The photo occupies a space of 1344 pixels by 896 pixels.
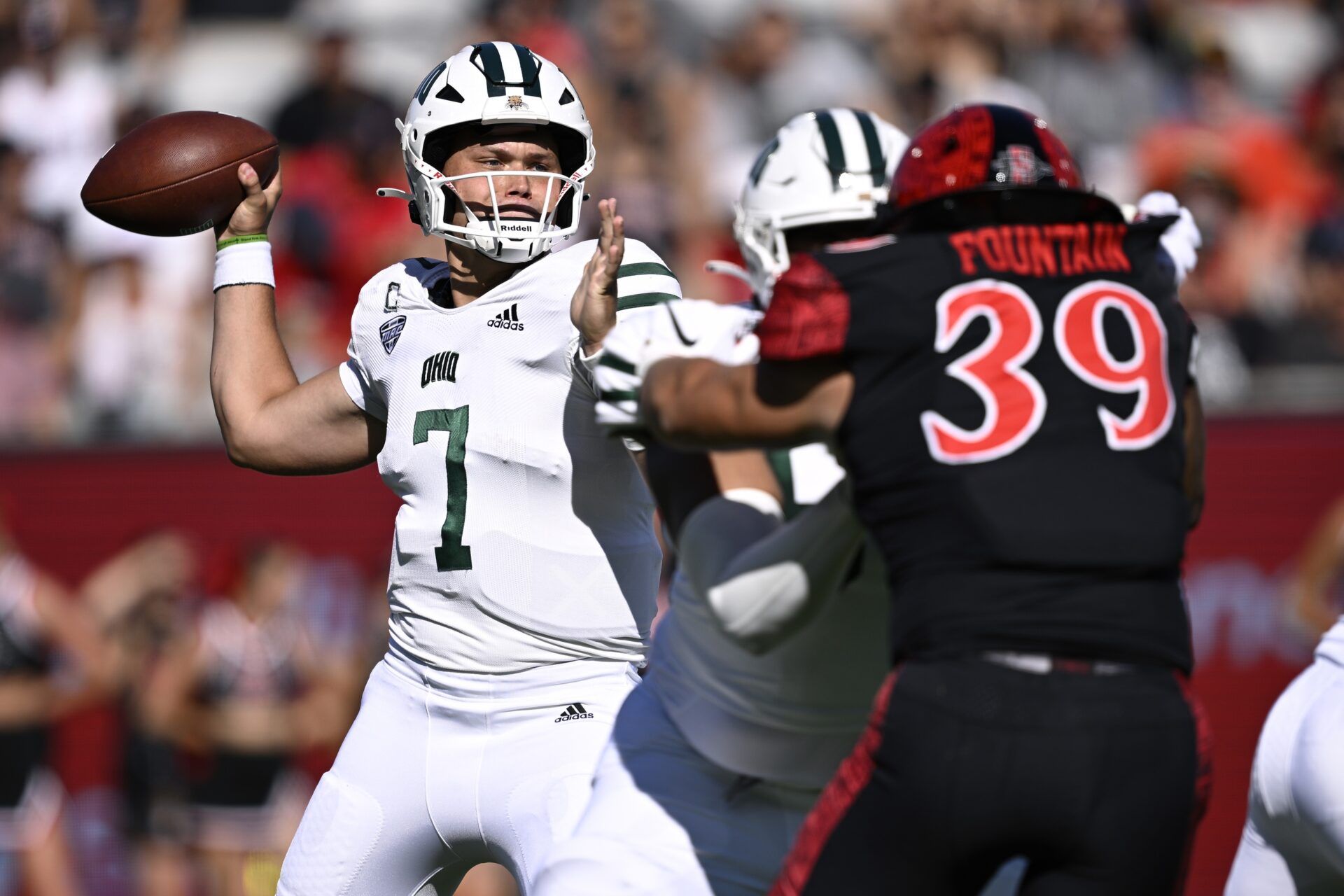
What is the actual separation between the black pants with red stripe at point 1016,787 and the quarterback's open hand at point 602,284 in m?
1.02

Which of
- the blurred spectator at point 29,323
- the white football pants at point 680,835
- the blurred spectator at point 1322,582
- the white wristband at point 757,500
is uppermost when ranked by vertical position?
the white wristband at point 757,500

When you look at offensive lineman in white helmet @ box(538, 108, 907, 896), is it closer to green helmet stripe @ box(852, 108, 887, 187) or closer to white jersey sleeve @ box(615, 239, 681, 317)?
green helmet stripe @ box(852, 108, 887, 187)

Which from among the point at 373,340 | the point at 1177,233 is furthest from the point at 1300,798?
the point at 373,340

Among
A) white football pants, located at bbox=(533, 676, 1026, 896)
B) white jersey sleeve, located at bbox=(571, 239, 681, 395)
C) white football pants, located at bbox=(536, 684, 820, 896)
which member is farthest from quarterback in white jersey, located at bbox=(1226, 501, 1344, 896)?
white jersey sleeve, located at bbox=(571, 239, 681, 395)

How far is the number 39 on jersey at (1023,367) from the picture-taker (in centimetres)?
243

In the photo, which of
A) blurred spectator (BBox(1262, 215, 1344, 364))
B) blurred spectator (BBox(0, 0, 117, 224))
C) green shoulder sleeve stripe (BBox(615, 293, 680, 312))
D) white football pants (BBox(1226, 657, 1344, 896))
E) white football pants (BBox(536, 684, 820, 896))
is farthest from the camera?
blurred spectator (BBox(0, 0, 117, 224))

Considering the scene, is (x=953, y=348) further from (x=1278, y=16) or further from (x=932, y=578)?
(x=1278, y=16)

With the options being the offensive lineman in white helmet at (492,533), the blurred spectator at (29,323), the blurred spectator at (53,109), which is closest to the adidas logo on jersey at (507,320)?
the offensive lineman in white helmet at (492,533)

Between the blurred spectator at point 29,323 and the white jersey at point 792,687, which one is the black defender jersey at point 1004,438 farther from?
the blurred spectator at point 29,323

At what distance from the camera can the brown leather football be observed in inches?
150

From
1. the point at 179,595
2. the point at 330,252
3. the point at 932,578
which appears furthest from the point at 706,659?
the point at 330,252

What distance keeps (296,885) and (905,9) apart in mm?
6838

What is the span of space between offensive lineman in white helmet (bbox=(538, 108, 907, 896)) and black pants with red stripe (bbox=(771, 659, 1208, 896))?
1.11 feet

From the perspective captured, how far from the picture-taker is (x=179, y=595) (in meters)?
8.12
